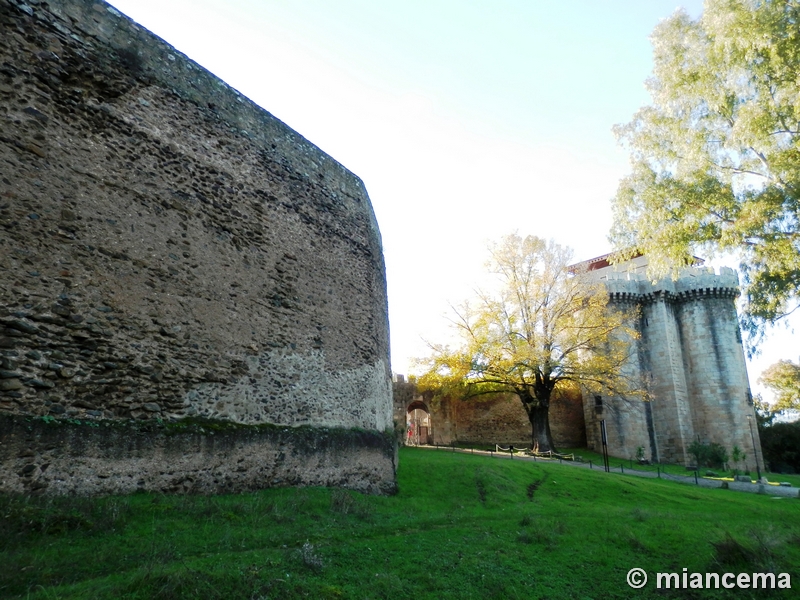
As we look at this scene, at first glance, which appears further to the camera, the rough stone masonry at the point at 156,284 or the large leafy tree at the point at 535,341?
the large leafy tree at the point at 535,341

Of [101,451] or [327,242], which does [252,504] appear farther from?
[327,242]

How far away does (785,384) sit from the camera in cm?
4228

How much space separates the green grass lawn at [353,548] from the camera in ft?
15.7

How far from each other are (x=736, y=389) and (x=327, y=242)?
27.2 meters

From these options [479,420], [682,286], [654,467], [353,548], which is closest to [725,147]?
[353,548]

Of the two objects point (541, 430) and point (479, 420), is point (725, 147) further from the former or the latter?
point (479, 420)

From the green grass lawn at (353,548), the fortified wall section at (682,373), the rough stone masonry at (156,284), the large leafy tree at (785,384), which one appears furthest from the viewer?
the large leafy tree at (785,384)

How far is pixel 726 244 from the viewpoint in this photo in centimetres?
1130

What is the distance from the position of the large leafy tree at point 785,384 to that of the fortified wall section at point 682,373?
51.2 ft

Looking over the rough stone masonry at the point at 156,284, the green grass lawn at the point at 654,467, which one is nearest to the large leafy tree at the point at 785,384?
the green grass lawn at the point at 654,467

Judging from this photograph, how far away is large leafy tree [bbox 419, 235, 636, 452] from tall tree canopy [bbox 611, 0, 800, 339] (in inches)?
404

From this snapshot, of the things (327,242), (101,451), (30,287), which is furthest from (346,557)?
(327,242)

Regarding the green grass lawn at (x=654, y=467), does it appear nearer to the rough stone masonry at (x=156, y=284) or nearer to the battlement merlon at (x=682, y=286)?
the battlement merlon at (x=682, y=286)

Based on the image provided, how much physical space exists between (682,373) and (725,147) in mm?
22303
